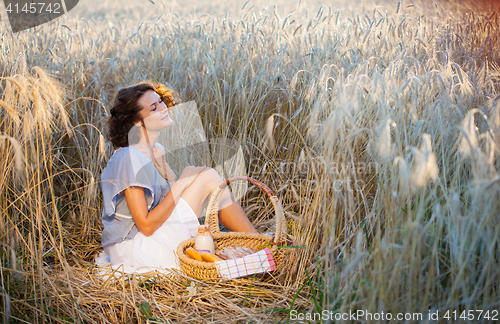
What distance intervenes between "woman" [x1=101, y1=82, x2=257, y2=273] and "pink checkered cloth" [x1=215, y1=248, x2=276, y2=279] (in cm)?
31

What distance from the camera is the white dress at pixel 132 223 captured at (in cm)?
160

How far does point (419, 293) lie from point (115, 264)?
1306 millimetres

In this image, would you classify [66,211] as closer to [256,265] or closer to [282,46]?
[256,265]

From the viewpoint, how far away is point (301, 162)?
1437 millimetres

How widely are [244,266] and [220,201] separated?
0.54 meters

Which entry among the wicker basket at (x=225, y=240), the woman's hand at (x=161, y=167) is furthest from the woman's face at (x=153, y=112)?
the wicker basket at (x=225, y=240)

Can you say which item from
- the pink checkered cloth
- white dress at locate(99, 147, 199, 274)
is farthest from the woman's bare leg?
the pink checkered cloth

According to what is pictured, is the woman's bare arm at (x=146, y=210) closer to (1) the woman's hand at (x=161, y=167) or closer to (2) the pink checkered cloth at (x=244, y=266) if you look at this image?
(1) the woman's hand at (x=161, y=167)

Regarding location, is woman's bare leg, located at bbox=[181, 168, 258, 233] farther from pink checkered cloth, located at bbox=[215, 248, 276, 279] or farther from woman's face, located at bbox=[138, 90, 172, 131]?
pink checkered cloth, located at bbox=[215, 248, 276, 279]

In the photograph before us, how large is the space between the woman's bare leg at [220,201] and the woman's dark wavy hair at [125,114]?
1.27 feet

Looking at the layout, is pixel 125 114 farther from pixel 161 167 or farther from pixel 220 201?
pixel 220 201

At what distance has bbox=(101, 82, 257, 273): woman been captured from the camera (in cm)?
160

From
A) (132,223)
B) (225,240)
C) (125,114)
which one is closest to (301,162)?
(225,240)

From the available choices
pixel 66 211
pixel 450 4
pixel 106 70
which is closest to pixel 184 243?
pixel 66 211
